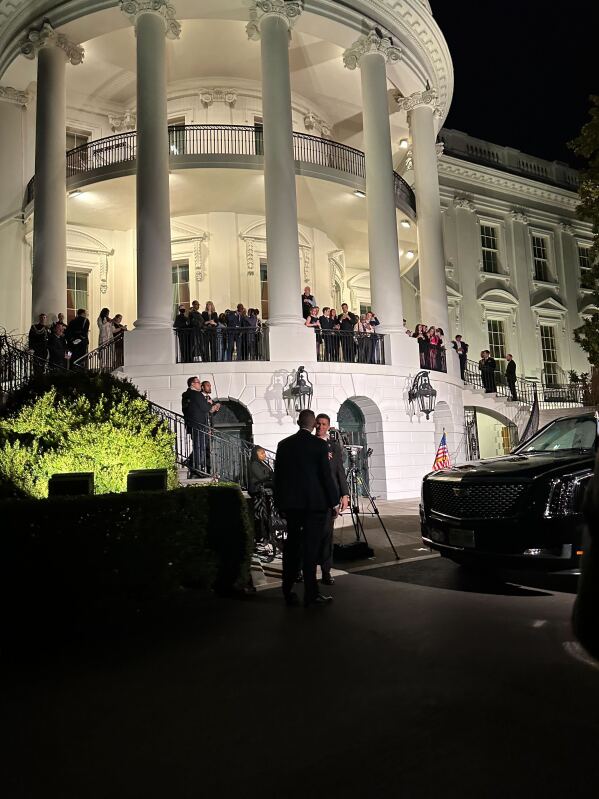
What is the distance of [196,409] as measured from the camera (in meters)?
13.0

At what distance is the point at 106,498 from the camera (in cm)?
580

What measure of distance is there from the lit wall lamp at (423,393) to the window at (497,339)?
42.3ft

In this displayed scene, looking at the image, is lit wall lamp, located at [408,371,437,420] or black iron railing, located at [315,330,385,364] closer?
black iron railing, located at [315,330,385,364]

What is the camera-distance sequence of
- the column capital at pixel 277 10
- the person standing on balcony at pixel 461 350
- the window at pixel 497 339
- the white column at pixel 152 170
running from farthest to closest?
the window at pixel 497 339 → the person standing on balcony at pixel 461 350 → the column capital at pixel 277 10 → the white column at pixel 152 170

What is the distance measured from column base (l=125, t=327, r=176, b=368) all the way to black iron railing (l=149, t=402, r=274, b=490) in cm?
352

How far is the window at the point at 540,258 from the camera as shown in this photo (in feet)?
108

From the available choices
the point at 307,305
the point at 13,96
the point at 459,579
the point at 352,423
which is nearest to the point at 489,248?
the point at 307,305

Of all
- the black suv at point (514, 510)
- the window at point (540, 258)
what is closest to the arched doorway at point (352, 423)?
the black suv at point (514, 510)

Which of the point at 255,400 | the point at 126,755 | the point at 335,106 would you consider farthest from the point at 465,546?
the point at 335,106

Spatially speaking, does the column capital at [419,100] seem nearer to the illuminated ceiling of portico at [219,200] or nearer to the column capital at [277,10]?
the illuminated ceiling of portico at [219,200]

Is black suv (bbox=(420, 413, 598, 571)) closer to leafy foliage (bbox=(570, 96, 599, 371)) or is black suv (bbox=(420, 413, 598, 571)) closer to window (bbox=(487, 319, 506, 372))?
leafy foliage (bbox=(570, 96, 599, 371))

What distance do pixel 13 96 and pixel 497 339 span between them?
2252cm

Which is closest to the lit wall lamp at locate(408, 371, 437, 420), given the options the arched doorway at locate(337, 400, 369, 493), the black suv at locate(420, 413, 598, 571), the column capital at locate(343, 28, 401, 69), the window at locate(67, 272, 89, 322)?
the arched doorway at locate(337, 400, 369, 493)

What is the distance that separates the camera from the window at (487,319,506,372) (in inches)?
1200
